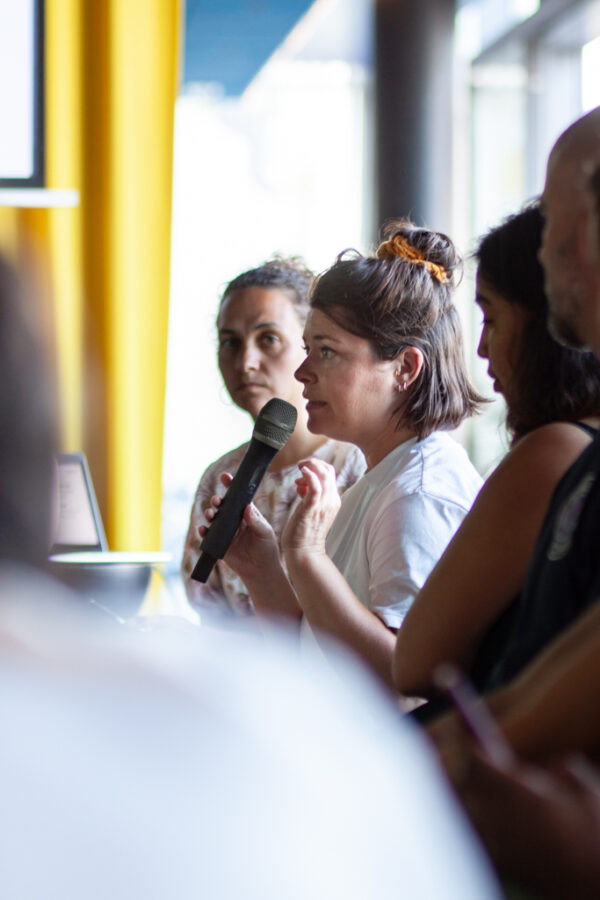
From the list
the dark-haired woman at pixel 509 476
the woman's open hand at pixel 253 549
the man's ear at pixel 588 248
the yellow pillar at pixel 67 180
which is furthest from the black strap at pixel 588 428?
the yellow pillar at pixel 67 180

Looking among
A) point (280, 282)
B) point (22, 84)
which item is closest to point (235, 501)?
point (280, 282)

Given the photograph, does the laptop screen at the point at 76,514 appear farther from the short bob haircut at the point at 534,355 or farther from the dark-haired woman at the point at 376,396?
the short bob haircut at the point at 534,355

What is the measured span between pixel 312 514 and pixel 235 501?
12 cm

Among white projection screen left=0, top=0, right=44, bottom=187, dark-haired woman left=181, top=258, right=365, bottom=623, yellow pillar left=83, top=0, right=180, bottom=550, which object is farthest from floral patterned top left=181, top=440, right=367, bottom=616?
white projection screen left=0, top=0, right=44, bottom=187

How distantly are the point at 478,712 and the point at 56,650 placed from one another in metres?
0.27

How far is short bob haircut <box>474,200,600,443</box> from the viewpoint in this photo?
1.05m

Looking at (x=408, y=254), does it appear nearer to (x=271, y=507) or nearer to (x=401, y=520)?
(x=401, y=520)

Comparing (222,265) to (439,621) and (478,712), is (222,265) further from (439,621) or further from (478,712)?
(478,712)

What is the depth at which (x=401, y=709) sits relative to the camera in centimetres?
131

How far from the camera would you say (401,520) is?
4.51 feet

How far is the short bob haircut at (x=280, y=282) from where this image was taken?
7.26ft

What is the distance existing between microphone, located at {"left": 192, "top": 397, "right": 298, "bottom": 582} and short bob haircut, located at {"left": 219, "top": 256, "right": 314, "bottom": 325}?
0.79 meters

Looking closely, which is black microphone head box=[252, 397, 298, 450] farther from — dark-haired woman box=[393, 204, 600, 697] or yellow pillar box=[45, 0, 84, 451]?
yellow pillar box=[45, 0, 84, 451]

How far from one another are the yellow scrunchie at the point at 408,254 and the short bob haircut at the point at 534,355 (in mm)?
534
